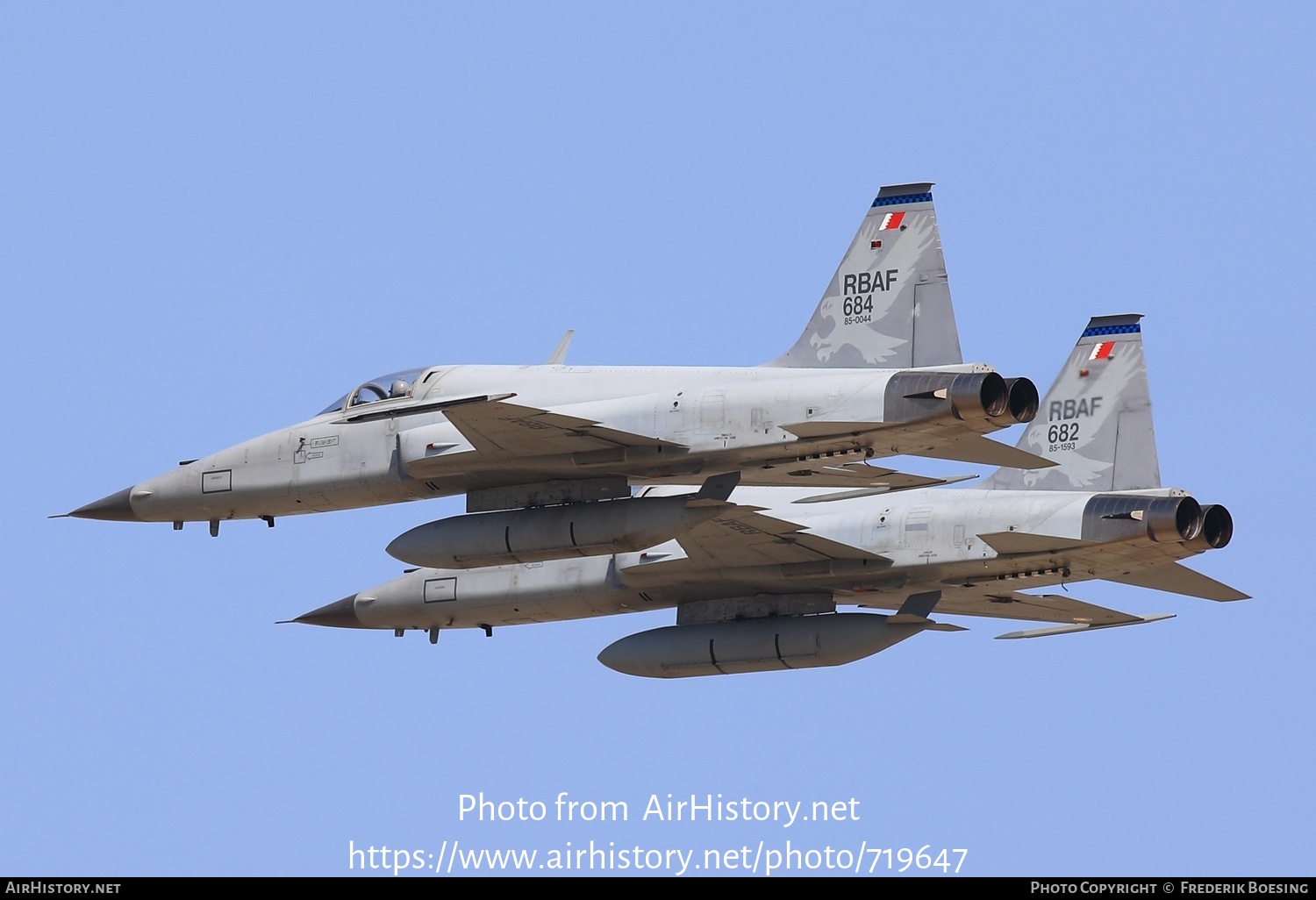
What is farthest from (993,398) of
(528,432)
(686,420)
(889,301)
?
(528,432)

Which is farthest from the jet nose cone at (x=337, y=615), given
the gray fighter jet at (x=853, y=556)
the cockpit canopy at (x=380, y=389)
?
the cockpit canopy at (x=380, y=389)

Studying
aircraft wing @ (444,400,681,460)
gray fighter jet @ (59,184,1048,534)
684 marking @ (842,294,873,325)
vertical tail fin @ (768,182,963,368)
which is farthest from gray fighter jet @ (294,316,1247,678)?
684 marking @ (842,294,873,325)

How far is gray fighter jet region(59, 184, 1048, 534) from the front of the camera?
34531 millimetres

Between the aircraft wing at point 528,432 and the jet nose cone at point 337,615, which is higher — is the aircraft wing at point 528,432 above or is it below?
above

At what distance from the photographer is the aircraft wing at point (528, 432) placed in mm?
35750

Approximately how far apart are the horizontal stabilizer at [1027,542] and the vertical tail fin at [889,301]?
505cm

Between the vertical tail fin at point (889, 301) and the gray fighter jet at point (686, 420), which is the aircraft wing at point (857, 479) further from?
the vertical tail fin at point (889, 301)

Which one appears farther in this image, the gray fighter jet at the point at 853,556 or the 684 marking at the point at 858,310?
the gray fighter jet at the point at 853,556

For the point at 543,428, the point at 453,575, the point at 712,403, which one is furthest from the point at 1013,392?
the point at 453,575

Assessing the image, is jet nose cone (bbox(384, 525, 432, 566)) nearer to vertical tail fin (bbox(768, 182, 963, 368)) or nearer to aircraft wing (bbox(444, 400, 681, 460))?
aircraft wing (bbox(444, 400, 681, 460))

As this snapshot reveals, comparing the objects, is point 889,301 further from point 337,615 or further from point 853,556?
point 337,615

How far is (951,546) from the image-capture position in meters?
40.2

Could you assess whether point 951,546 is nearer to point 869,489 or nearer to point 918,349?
point 869,489
